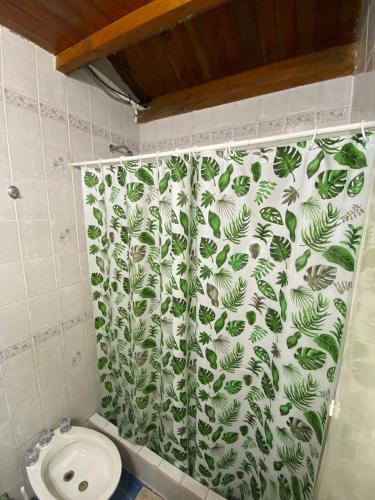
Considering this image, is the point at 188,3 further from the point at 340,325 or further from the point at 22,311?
the point at 22,311

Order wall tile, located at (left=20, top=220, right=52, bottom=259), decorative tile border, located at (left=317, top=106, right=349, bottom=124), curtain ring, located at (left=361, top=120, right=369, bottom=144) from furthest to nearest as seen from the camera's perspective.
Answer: decorative tile border, located at (left=317, top=106, right=349, bottom=124), wall tile, located at (left=20, top=220, right=52, bottom=259), curtain ring, located at (left=361, top=120, right=369, bottom=144)

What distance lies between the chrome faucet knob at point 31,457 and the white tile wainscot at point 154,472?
374 mm

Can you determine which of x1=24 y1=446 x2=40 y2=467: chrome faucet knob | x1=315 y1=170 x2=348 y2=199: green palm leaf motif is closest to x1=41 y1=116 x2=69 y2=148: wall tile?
x1=315 y1=170 x2=348 y2=199: green palm leaf motif

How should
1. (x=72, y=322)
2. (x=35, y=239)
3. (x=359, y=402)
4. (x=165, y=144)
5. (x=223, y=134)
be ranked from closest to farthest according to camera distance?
(x=359, y=402) < (x=35, y=239) < (x=72, y=322) < (x=223, y=134) < (x=165, y=144)

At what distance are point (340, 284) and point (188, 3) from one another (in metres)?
1.13

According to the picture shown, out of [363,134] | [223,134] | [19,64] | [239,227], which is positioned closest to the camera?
[363,134]

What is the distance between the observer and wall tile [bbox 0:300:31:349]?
1007 mm

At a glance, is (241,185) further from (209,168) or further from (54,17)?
(54,17)

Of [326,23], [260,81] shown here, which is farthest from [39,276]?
[326,23]

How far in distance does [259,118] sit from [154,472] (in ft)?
7.17

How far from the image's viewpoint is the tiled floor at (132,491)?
1308 millimetres

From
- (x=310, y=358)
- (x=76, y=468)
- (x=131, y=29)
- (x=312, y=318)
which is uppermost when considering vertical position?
(x=131, y=29)

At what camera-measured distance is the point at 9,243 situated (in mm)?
996

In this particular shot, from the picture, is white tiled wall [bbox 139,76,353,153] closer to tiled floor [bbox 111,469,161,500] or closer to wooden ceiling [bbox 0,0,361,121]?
wooden ceiling [bbox 0,0,361,121]
